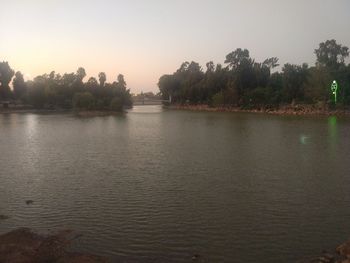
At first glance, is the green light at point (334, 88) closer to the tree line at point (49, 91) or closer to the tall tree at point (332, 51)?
the tall tree at point (332, 51)

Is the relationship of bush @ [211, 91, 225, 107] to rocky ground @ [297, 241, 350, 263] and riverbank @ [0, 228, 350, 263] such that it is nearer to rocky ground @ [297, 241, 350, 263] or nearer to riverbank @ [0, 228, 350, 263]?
riverbank @ [0, 228, 350, 263]

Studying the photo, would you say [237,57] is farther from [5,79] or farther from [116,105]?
[5,79]

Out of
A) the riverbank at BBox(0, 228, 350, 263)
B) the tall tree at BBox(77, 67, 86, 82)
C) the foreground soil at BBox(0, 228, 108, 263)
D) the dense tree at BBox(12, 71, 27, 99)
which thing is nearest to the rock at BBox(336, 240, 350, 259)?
the riverbank at BBox(0, 228, 350, 263)

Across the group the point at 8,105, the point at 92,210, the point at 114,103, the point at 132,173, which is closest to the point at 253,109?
the point at 114,103

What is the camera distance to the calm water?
1484 cm

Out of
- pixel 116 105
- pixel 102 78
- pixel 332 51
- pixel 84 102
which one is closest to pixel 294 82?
pixel 332 51

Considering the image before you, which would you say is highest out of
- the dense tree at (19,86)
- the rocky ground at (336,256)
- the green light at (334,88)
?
the dense tree at (19,86)

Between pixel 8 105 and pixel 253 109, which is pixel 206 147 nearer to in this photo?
pixel 253 109

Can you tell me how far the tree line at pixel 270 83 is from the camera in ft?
365

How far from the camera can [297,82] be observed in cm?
12600

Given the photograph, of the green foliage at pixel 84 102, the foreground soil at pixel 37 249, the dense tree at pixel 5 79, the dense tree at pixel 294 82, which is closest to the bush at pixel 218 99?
the dense tree at pixel 294 82

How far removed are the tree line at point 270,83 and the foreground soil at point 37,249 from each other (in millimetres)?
101943

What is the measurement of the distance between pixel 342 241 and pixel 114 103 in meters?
139

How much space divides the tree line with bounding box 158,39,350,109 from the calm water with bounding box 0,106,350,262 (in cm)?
7821
